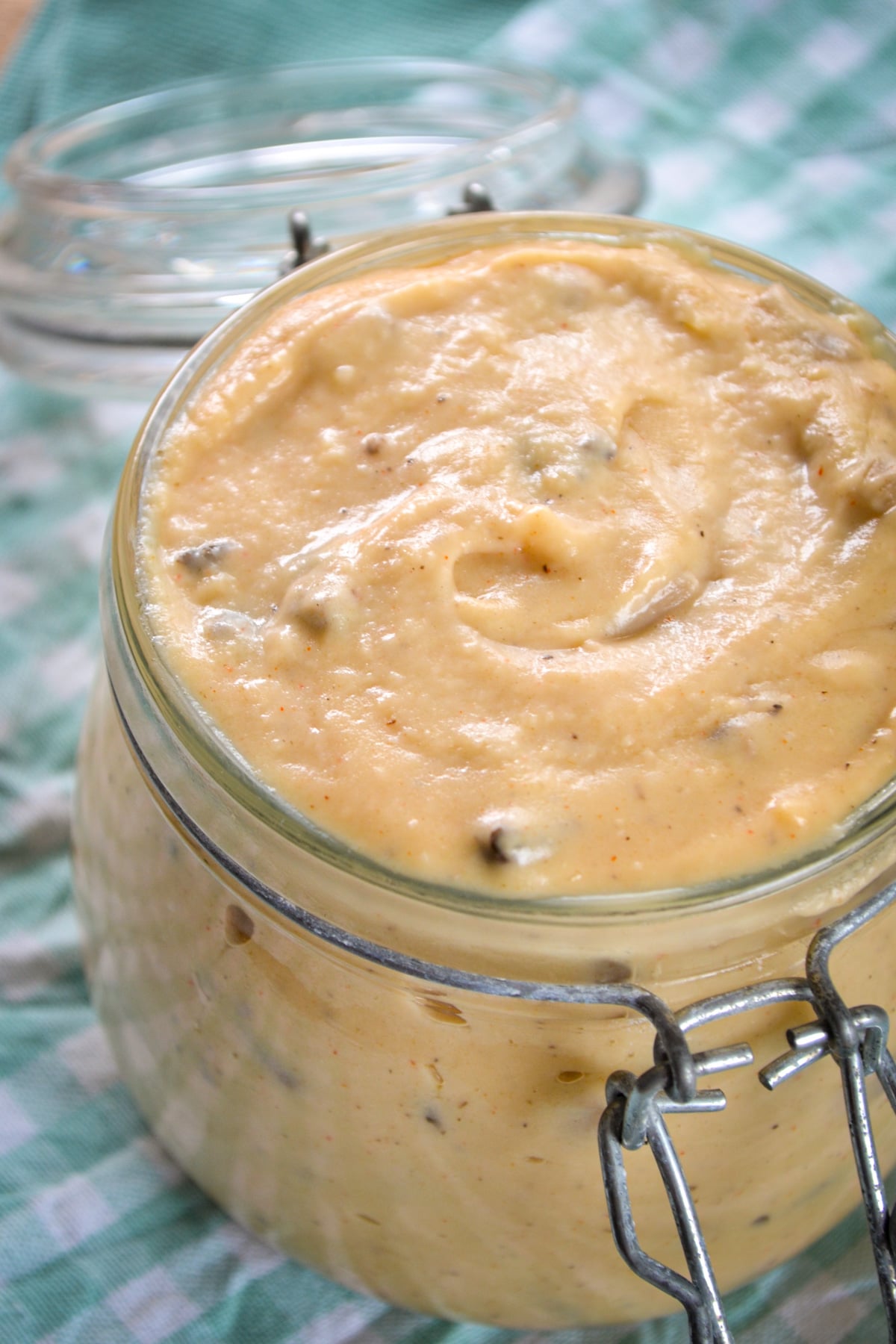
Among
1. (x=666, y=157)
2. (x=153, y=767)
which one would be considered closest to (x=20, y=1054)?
(x=153, y=767)

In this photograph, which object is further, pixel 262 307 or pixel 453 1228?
pixel 262 307

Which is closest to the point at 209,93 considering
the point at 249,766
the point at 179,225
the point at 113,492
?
the point at 179,225

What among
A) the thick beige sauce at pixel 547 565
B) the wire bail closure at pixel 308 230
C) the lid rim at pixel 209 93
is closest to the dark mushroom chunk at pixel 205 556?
the thick beige sauce at pixel 547 565

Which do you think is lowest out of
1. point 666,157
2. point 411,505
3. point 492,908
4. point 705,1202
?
point 705,1202

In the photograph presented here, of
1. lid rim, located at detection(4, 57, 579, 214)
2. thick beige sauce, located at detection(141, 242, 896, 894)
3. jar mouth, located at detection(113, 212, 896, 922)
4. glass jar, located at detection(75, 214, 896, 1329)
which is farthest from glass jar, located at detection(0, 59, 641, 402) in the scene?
glass jar, located at detection(75, 214, 896, 1329)

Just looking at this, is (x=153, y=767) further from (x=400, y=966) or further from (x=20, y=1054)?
(x=20, y=1054)

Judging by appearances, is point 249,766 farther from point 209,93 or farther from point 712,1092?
point 209,93

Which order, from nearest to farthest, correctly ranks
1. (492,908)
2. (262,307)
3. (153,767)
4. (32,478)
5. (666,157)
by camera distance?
(492,908) → (153,767) → (262,307) → (32,478) → (666,157)
